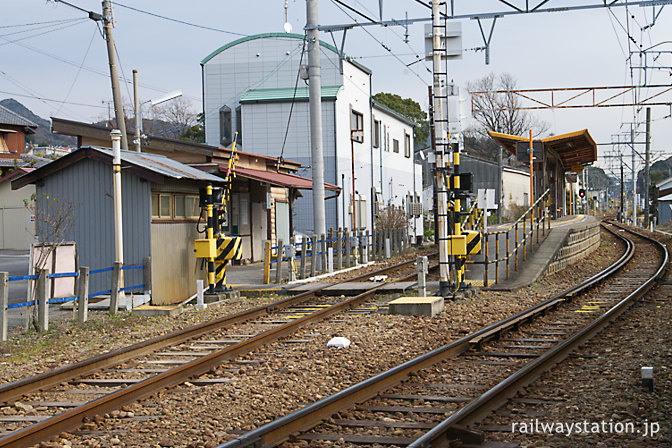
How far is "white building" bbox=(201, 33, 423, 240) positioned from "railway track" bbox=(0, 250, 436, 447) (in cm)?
2065

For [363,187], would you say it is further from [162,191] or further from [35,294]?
[35,294]

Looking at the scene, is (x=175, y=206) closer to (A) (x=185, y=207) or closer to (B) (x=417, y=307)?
(A) (x=185, y=207)

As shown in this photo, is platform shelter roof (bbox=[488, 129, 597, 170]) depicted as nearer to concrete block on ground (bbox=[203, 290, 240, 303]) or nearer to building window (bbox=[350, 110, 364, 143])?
building window (bbox=[350, 110, 364, 143])

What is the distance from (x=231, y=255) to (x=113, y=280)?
3072mm

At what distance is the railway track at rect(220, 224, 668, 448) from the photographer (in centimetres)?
538

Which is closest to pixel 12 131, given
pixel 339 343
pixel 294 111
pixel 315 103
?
pixel 294 111

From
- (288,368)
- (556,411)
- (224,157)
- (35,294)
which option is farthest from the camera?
(224,157)

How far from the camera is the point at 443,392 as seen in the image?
270 inches

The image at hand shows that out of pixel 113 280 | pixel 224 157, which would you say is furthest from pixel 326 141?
pixel 113 280

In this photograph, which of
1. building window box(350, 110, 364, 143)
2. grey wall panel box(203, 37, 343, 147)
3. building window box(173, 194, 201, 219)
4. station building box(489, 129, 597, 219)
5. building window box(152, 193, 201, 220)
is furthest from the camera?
grey wall panel box(203, 37, 343, 147)

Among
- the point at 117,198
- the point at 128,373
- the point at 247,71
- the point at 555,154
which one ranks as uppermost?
the point at 247,71

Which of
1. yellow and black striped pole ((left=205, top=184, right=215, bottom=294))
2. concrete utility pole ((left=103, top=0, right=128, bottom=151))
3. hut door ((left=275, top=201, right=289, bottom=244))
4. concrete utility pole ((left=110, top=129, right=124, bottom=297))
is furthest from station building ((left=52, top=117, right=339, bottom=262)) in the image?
concrete utility pole ((left=110, top=129, right=124, bottom=297))

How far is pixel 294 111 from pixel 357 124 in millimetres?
3584

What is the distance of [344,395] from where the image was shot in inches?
248
